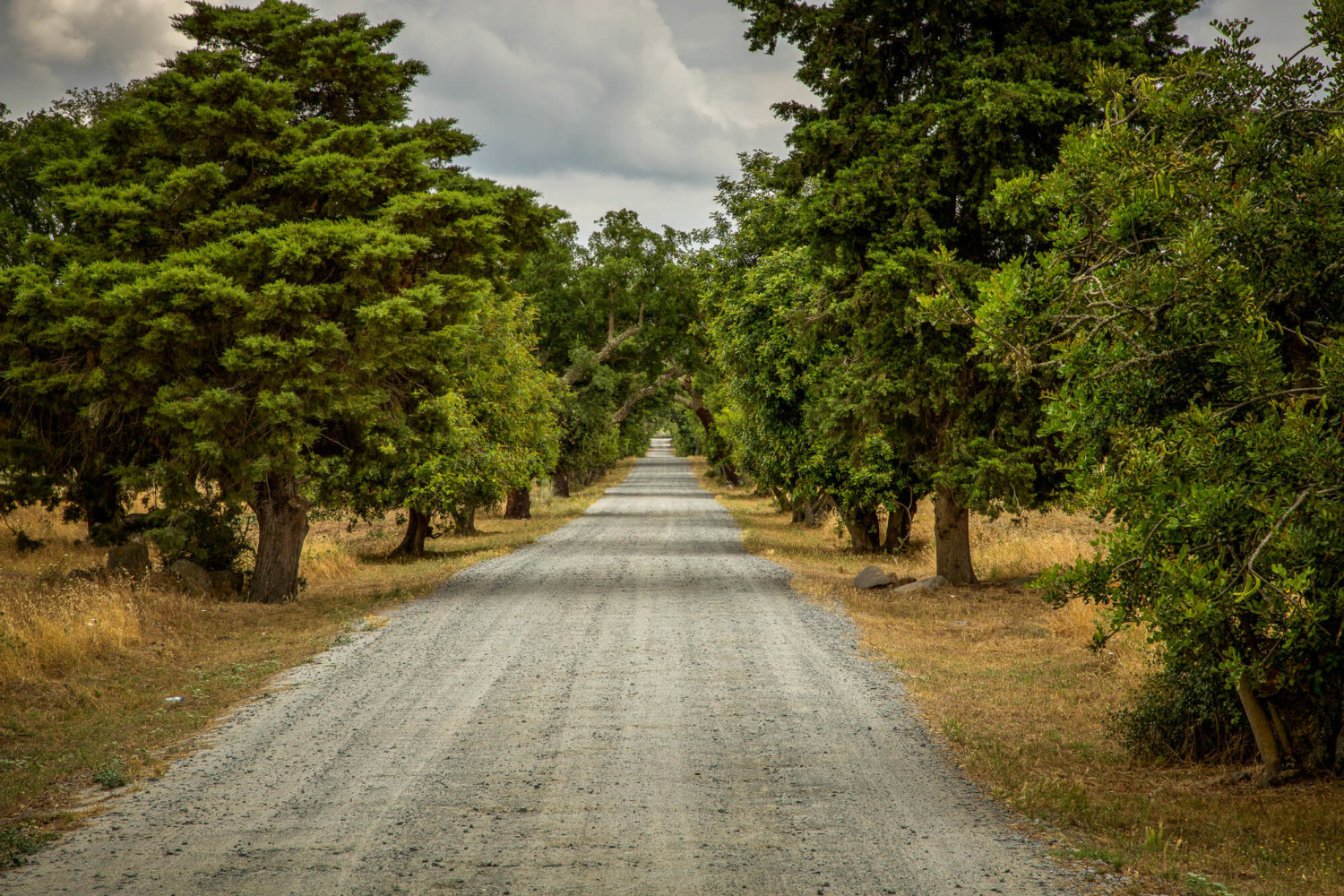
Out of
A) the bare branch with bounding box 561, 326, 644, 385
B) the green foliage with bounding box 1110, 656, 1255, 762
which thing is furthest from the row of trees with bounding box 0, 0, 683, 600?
the bare branch with bounding box 561, 326, 644, 385

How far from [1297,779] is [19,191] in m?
20.8

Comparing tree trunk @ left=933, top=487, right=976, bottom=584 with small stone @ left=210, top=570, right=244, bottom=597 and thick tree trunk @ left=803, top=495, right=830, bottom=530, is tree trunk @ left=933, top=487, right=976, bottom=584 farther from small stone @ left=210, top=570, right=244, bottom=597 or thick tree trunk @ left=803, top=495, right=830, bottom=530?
thick tree trunk @ left=803, top=495, right=830, bottom=530

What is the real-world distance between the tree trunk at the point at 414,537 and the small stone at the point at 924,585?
42.3 feet

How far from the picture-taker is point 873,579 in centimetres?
1677

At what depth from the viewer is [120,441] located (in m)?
14.2

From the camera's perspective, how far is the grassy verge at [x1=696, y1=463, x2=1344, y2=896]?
204 inches

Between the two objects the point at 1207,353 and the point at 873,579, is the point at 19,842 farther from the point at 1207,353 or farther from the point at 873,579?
the point at 873,579

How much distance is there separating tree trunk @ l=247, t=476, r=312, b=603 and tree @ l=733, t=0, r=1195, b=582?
8785 mm

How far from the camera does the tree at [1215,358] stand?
15.9 ft

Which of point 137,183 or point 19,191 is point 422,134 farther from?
point 19,191

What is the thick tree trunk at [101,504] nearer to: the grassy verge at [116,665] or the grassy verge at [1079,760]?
the grassy verge at [116,665]

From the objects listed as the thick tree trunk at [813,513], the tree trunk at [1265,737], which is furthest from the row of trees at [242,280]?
the thick tree trunk at [813,513]

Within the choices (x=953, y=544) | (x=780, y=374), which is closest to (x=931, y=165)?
(x=953, y=544)

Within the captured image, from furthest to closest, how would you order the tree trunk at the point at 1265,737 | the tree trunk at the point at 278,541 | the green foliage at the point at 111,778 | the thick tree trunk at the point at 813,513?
the thick tree trunk at the point at 813,513 < the tree trunk at the point at 278,541 < the green foliage at the point at 111,778 < the tree trunk at the point at 1265,737
